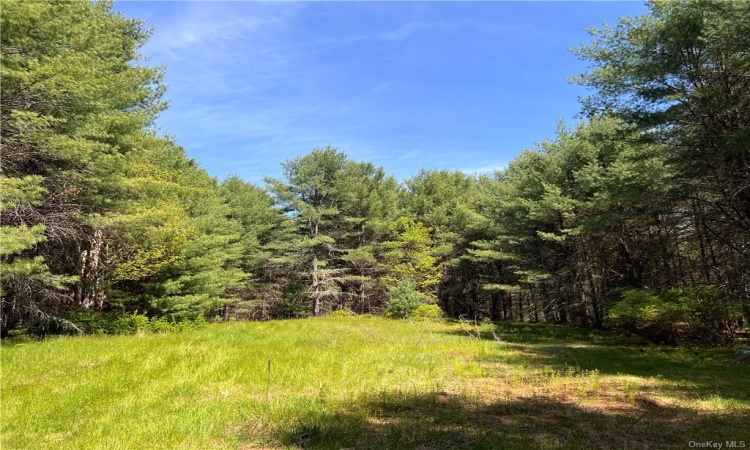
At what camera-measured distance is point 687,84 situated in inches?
492

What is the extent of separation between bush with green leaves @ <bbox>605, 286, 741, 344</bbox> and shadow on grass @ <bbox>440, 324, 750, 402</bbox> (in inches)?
32.6

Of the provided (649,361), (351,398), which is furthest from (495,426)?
(649,361)

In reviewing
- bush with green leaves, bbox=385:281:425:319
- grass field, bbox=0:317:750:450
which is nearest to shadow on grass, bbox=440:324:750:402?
grass field, bbox=0:317:750:450

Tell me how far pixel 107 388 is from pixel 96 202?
867cm

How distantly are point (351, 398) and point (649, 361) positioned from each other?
351 inches

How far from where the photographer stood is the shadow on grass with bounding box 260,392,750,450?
190 inches

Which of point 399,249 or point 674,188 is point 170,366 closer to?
point 674,188

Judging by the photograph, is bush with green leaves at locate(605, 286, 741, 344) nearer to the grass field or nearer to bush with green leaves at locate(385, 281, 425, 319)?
the grass field

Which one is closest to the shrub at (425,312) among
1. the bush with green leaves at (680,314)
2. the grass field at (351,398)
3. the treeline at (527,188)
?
the treeline at (527,188)

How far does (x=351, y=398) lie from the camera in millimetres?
Answer: 6734

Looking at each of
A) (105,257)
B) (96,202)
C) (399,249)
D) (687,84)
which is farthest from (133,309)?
(687,84)

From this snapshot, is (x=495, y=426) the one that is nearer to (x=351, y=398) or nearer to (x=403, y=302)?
(x=351, y=398)

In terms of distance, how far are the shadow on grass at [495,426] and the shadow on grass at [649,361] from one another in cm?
223

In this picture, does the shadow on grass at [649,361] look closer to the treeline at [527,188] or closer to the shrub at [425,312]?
the treeline at [527,188]
